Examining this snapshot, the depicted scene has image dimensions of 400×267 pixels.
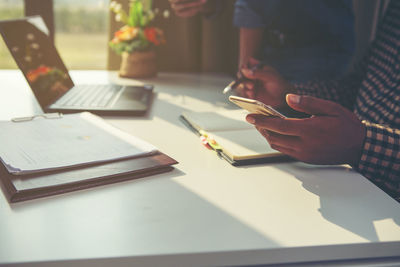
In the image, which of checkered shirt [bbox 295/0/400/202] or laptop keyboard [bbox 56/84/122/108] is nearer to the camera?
checkered shirt [bbox 295/0/400/202]

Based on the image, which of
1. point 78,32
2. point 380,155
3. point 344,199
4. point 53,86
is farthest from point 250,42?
point 78,32

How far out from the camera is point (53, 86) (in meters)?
1.10

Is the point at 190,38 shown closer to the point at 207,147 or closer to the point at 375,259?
the point at 207,147

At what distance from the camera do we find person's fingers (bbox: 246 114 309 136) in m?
0.63

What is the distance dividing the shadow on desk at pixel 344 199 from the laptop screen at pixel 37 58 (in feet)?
2.24

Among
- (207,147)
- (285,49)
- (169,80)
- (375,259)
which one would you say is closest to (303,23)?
(285,49)

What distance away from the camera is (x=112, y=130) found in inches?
30.5

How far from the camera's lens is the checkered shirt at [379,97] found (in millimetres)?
681

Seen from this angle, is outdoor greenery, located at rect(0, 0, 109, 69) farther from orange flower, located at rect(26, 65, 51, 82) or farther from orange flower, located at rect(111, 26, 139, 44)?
orange flower, located at rect(26, 65, 51, 82)

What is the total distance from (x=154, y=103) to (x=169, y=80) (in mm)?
424

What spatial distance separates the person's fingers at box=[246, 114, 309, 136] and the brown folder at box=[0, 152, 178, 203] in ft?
0.53

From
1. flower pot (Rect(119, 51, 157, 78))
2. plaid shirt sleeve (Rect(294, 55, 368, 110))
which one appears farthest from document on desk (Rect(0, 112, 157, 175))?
flower pot (Rect(119, 51, 157, 78))

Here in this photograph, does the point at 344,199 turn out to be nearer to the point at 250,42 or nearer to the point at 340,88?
the point at 340,88

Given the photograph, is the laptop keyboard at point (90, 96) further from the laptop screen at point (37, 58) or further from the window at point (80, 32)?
the window at point (80, 32)
